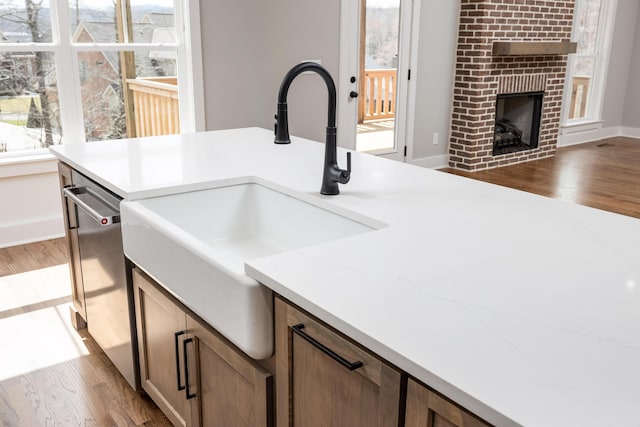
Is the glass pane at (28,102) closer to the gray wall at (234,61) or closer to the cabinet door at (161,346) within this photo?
the gray wall at (234,61)

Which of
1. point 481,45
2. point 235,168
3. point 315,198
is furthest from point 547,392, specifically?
point 481,45

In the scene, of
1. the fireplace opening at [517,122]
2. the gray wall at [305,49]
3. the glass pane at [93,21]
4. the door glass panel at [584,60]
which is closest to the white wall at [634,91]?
the door glass panel at [584,60]

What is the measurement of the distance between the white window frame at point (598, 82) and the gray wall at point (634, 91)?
600 millimetres

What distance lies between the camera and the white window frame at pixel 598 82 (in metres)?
7.56

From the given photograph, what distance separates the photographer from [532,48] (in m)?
6.07

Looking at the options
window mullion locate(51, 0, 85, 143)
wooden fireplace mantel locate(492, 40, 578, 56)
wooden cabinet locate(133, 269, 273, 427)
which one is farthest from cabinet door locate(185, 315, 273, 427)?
wooden fireplace mantel locate(492, 40, 578, 56)

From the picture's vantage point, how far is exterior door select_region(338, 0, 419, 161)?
203 inches

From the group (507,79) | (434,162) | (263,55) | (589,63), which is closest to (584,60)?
(589,63)

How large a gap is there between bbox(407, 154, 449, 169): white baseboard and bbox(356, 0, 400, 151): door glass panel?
380mm

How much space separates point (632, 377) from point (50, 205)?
12.8ft

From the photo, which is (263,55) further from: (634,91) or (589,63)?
(634,91)

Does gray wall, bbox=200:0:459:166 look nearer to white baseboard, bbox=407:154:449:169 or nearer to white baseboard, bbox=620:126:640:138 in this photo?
white baseboard, bbox=407:154:449:169

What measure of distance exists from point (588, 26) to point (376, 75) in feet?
12.2

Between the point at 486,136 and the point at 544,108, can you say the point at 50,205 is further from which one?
the point at 544,108
